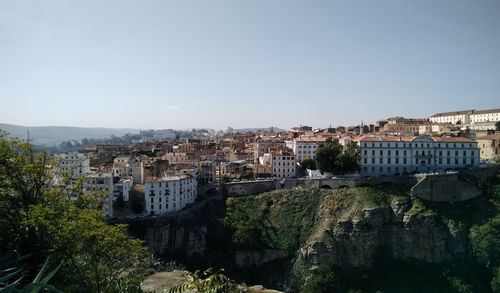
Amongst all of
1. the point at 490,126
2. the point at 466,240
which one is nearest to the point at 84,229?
the point at 466,240

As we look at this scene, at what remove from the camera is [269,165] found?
55.7m

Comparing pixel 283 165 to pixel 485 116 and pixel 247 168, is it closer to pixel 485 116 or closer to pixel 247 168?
pixel 247 168

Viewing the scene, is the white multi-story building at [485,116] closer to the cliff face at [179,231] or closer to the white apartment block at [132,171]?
the cliff face at [179,231]

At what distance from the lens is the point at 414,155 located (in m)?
49.5

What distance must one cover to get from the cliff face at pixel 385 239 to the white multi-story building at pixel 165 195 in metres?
16.8

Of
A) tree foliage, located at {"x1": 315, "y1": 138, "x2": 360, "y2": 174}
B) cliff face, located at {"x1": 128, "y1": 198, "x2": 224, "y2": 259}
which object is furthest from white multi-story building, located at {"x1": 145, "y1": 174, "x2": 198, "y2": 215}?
tree foliage, located at {"x1": 315, "y1": 138, "x2": 360, "y2": 174}

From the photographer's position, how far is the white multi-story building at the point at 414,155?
161 ft

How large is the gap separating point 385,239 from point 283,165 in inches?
754

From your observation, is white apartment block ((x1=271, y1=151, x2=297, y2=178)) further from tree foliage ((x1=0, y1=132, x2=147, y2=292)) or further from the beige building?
tree foliage ((x1=0, y1=132, x2=147, y2=292))

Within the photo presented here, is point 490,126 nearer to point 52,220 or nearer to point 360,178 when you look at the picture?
point 360,178

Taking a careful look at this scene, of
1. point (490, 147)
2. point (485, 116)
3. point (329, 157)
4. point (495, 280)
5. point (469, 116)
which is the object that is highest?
point (469, 116)

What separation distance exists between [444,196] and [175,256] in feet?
115

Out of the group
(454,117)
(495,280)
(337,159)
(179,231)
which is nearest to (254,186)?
(337,159)

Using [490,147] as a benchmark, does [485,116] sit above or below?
above
